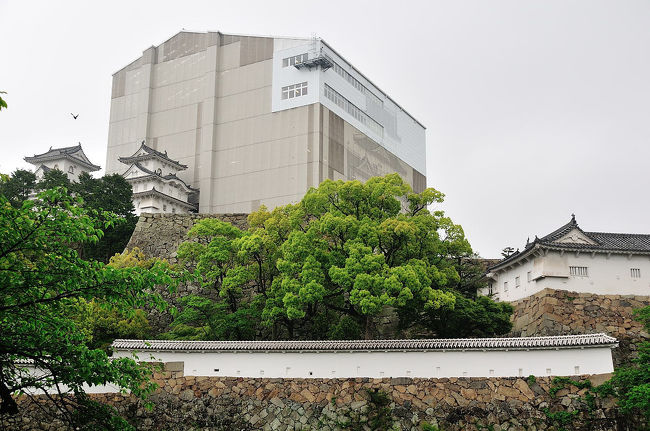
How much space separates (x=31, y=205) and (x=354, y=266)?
14.8 m

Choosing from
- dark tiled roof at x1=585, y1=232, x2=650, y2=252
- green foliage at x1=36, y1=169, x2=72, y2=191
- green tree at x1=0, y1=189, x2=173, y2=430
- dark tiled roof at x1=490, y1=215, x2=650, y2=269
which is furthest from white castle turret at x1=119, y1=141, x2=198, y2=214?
Result: green tree at x1=0, y1=189, x2=173, y2=430

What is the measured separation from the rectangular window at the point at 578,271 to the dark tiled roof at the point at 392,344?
6.17m

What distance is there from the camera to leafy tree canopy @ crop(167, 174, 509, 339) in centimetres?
2269

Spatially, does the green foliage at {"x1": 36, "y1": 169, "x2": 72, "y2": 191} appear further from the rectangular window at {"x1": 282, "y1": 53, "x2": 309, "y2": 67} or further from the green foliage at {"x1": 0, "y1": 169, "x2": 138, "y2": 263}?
the rectangular window at {"x1": 282, "y1": 53, "x2": 309, "y2": 67}

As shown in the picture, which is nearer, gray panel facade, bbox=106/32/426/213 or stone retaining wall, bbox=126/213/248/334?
stone retaining wall, bbox=126/213/248/334

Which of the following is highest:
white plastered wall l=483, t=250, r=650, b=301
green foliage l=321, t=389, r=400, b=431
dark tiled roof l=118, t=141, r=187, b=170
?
dark tiled roof l=118, t=141, r=187, b=170

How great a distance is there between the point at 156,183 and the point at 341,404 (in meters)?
29.0

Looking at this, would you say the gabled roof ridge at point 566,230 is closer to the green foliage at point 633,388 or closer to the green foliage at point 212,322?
the green foliage at point 633,388

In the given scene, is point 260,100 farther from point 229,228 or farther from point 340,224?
point 340,224

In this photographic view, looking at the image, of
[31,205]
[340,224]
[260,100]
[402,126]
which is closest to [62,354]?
[31,205]

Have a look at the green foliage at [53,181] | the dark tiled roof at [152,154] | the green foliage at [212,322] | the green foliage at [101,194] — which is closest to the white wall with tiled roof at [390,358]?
the green foliage at [212,322]

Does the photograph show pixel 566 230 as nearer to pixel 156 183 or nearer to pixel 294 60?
pixel 294 60

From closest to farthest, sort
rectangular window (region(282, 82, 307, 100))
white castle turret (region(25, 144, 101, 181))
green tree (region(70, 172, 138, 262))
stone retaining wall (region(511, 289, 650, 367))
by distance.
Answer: stone retaining wall (region(511, 289, 650, 367)) < green tree (region(70, 172, 138, 262)) < rectangular window (region(282, 82, 307, 100)) < white castle turret (region(25, 144, 101, 181))

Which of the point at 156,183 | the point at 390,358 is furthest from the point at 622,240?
the point at 156,183
